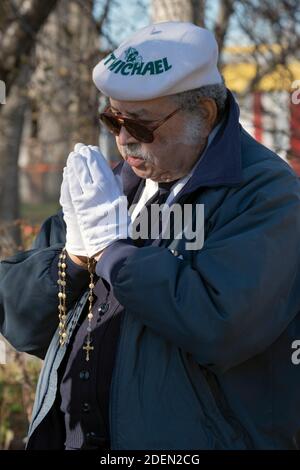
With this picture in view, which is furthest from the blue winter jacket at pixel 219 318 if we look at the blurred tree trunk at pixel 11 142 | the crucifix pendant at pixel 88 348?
the blurred tree trunk at pixel 11 142

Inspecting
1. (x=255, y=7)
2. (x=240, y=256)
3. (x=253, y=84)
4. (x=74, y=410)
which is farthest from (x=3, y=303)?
(x=253, y=84)

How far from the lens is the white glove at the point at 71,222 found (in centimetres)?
222

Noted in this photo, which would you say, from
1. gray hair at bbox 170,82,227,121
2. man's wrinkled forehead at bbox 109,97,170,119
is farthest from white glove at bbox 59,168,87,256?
gray hair at bbox 170,82,227,121

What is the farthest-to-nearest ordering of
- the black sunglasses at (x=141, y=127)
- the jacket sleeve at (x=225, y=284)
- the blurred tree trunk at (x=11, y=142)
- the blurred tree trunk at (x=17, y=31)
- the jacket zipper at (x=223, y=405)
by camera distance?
the blurred tree trunk at (x=11, y=142)
the blurred tree trunk at (x=17, y=31)
the black sunglasses at (x=141, y=127)
the jacket zipper at (x=223, y=405)
the jacket sleeve at (x=225, y=284)

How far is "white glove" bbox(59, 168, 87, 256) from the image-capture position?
87.3 inches

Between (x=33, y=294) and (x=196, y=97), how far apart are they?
65cm

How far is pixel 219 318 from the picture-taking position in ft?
6.57

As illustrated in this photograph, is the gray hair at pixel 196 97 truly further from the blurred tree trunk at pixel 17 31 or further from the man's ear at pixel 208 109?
the blurred tree trunk at pixel 17 31

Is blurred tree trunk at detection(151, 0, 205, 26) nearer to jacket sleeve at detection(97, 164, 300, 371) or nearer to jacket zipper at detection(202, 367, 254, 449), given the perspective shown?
jacket sleeve at detection(97, 164, 300, 371)

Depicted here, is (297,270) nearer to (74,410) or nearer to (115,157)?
(74,410)

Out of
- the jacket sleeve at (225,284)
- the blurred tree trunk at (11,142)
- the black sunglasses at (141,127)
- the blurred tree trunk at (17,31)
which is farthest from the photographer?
the blurred tree trunk at (11,142)

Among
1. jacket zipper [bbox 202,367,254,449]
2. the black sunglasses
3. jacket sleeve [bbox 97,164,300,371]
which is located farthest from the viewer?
the black sunglasses

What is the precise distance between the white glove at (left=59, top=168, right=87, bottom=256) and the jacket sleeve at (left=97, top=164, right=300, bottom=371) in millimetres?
140

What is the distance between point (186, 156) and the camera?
227 centimetres
